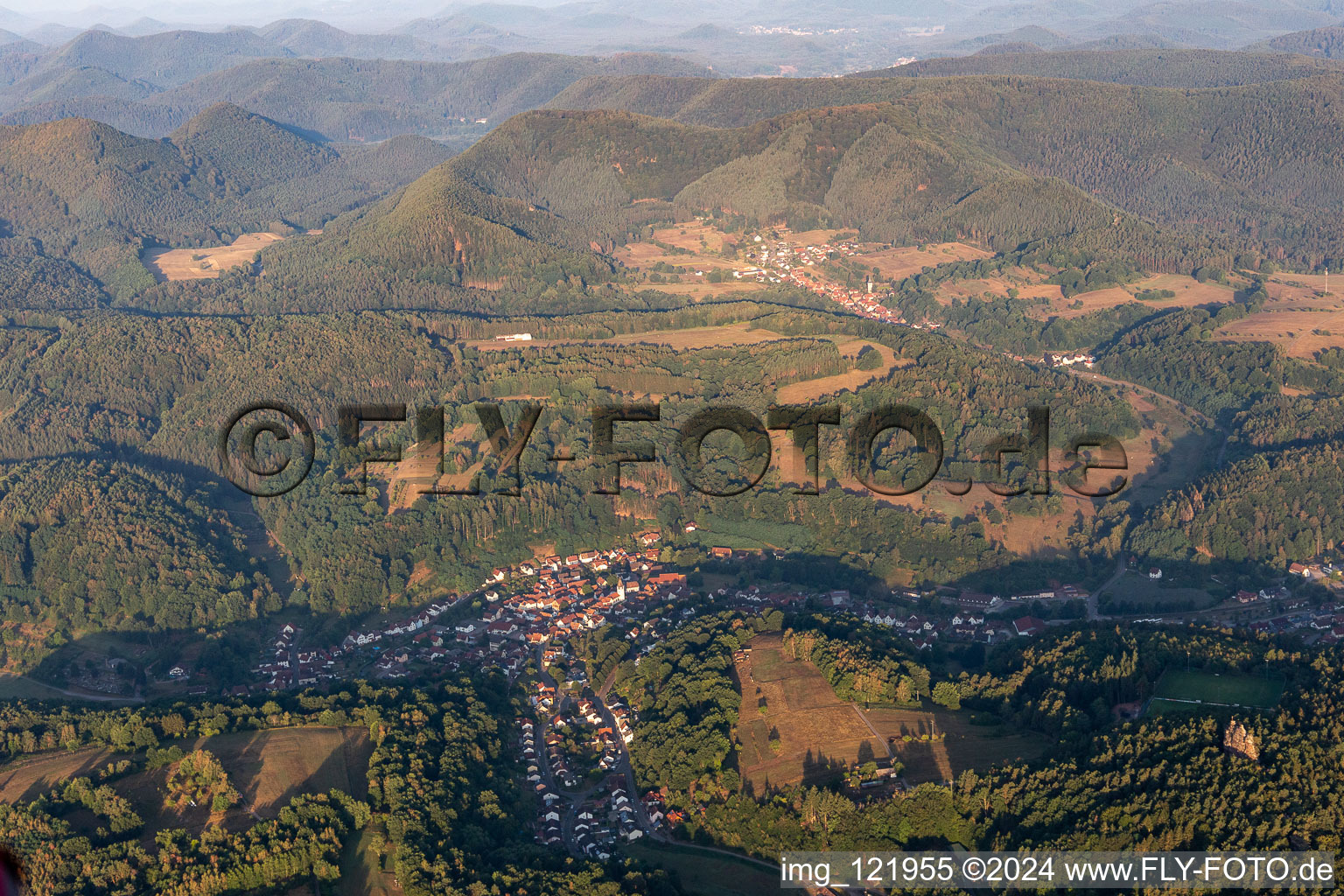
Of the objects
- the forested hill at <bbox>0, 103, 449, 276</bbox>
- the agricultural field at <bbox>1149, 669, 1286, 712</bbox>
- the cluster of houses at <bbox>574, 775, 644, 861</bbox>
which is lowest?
the cluster of houses at <bbox>574, 775, 644, 861</bbox>

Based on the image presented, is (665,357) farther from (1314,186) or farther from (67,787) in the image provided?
(1314,186)

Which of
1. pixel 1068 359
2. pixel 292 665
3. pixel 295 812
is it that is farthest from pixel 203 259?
pixel 295 812

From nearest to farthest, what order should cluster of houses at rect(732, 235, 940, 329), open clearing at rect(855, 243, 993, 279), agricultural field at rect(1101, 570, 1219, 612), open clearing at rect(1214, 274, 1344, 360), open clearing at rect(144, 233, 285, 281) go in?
agricultural field at rect(1101, 570, 1219, 612)
open clearing at rect(1214, 274, 1344, 360)
cluster of houses at rect(732, 235, 940, 329)
open clearing at rect(855, 243, 993, 279)
open clearing at rect(144, 233, 285, 281)

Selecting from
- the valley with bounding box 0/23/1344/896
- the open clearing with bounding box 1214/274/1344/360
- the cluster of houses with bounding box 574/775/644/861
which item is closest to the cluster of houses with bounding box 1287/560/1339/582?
the valley with bounding box 0/23/1344/896

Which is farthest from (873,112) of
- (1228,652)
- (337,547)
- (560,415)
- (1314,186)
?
(1228,652)

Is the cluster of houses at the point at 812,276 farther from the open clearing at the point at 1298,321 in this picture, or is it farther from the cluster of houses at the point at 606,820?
the cluster of houses at the point at 606,820

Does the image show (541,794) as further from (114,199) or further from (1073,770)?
(114,199)

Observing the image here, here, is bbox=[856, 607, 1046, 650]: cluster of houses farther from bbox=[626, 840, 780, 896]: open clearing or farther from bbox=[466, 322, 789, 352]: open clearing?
bbox=[466, 322, 789, 352]: open clearing
